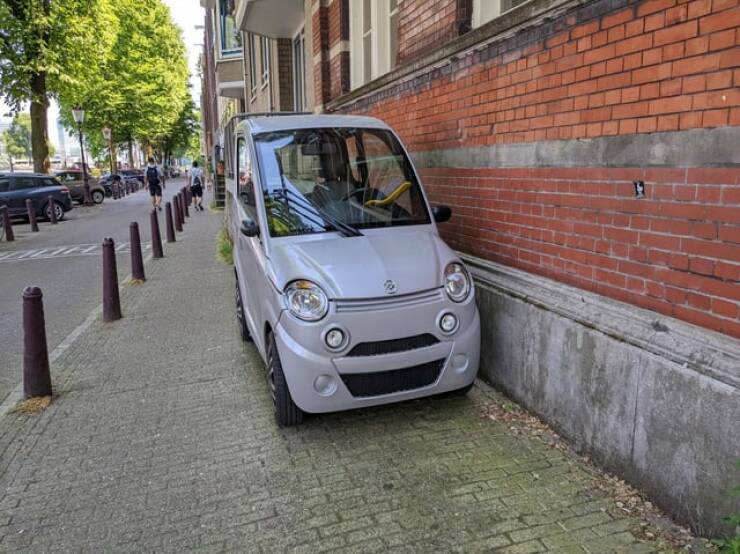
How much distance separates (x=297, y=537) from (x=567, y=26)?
11.4 ft

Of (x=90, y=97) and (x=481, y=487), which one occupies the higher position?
(x=90, y=97)

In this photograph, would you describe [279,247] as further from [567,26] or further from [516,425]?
[567,26]

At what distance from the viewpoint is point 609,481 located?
3.42 metres

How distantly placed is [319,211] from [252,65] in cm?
1994

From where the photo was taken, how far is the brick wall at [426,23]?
18.2 feet

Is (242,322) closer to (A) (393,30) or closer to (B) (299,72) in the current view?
(A) (393,30)

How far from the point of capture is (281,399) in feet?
13.5

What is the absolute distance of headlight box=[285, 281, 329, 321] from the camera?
3.80 metres

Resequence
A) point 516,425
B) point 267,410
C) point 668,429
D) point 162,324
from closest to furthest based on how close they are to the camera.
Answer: point 668,429 < point 516,425 < point 267,410 < point 162,324

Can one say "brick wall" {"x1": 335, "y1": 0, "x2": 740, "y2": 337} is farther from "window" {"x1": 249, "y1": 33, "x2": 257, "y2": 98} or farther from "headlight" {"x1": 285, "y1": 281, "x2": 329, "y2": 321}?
"window" {"x1": 249, "y1": 33, "x2": 257, "y2": 98}

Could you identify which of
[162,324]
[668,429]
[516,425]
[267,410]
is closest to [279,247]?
[267,410]

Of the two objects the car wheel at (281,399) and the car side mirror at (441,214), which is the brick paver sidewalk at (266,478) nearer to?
the car wheel at (281,399)

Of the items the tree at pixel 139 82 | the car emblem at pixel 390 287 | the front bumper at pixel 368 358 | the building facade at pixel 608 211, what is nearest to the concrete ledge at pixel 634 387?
the building facade at pixel 608 211

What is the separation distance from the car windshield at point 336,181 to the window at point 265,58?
13770 millimetres
